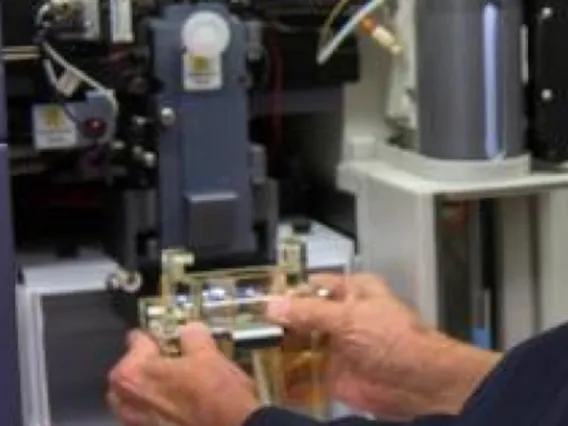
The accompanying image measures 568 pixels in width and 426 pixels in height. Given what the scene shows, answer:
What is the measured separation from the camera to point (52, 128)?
169 centimetres

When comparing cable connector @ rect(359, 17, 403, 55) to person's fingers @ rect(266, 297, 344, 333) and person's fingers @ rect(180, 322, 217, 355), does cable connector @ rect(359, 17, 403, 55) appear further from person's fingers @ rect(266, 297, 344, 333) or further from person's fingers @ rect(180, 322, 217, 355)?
person's fingers @ rect(180, 322, 217, 355)

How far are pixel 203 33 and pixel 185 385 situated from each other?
422 mm

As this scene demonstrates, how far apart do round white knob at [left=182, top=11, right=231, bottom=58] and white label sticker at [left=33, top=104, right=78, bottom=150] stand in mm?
186

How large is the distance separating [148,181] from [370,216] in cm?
35

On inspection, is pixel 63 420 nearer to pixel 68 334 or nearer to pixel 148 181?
pixel 68 334

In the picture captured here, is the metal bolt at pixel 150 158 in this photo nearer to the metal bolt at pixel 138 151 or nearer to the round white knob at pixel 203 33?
the metal bolt at pixel 138 151

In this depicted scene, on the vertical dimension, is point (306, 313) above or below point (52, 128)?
below

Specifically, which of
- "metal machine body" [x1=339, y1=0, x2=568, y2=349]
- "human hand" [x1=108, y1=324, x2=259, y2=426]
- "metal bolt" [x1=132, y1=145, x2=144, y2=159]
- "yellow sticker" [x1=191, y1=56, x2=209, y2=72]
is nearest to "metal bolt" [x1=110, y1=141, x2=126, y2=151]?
"metal bolt" [x1=132, y1=145, x2=144, y2=159]

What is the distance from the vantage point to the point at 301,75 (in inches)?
72.3

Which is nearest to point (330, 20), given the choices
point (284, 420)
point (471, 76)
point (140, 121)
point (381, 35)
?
point (381, 35)

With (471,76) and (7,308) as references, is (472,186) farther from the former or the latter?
(7,308)

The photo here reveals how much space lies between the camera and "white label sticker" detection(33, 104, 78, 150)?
168cm

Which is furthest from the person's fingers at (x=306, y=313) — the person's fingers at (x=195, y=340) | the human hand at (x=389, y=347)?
the person's fingers at (x=195, y=340)

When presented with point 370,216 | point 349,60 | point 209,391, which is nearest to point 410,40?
point 349,60
